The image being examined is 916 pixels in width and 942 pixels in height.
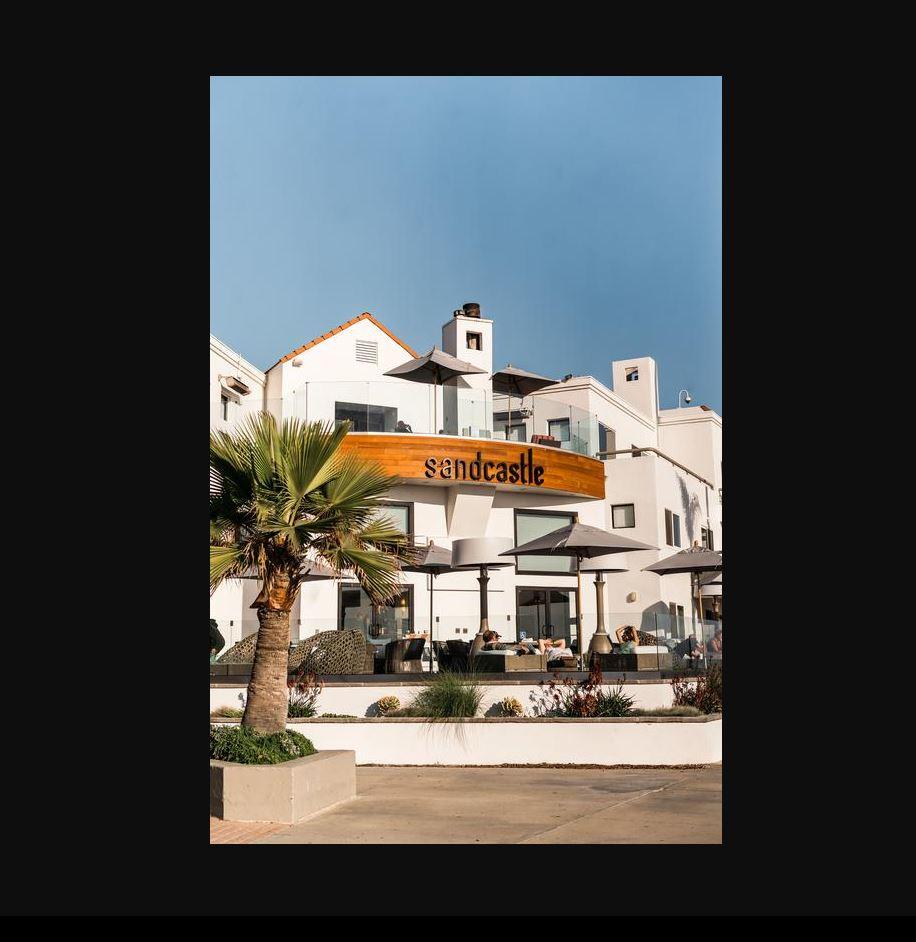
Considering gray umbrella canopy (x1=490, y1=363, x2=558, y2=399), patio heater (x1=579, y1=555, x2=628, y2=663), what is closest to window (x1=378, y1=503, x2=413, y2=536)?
gray umbrella canopy (x1=490, y1=363, x2=558, y2=399)

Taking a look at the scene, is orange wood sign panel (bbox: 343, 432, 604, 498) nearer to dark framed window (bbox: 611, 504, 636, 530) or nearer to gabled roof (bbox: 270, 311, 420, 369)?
dark framed window (bbox: 611, 504, 636, 530)

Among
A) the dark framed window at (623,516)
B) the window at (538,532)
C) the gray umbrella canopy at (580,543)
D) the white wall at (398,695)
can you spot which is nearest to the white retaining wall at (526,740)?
the white wall at (398,695)

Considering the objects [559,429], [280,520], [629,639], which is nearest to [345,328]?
[559,429]

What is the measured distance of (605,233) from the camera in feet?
35.6

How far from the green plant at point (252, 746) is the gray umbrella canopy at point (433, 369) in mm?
16113

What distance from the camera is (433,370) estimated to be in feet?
86.2

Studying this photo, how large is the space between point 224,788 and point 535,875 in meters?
3.99

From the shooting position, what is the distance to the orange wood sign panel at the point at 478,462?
24641 mm

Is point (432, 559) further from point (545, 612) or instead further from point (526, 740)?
point (545, 612)

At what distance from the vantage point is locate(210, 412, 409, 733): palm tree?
10148 millimetres

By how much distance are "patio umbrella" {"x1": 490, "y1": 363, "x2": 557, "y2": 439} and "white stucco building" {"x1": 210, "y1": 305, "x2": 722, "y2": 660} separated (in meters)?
0.60
